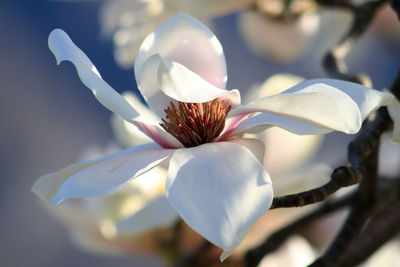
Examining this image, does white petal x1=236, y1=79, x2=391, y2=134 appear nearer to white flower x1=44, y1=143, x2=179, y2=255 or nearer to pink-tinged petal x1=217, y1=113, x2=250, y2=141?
pink-tinged petal x1=217, y1=113, x2=250, y2=141

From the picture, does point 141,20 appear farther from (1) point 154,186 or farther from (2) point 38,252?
(2) point 38,252

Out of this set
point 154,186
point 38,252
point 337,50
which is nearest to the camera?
point 337,50

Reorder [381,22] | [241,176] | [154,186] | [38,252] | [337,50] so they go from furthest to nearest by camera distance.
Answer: [38,252] → [381,22] → [154,186] → [337,50] → [241,176]

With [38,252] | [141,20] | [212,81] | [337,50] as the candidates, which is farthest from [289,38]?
[38,252]

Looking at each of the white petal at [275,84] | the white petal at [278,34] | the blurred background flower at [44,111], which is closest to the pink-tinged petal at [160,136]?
the white petal at [275,84]

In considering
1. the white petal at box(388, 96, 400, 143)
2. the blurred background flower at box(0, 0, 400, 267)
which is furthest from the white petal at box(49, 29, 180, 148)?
the blurred background flower at box(0, 0, 400, 267)

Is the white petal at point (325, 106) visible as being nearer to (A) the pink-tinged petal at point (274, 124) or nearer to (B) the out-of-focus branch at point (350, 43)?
(A) the pink-tinged petal at point (274, 124)
